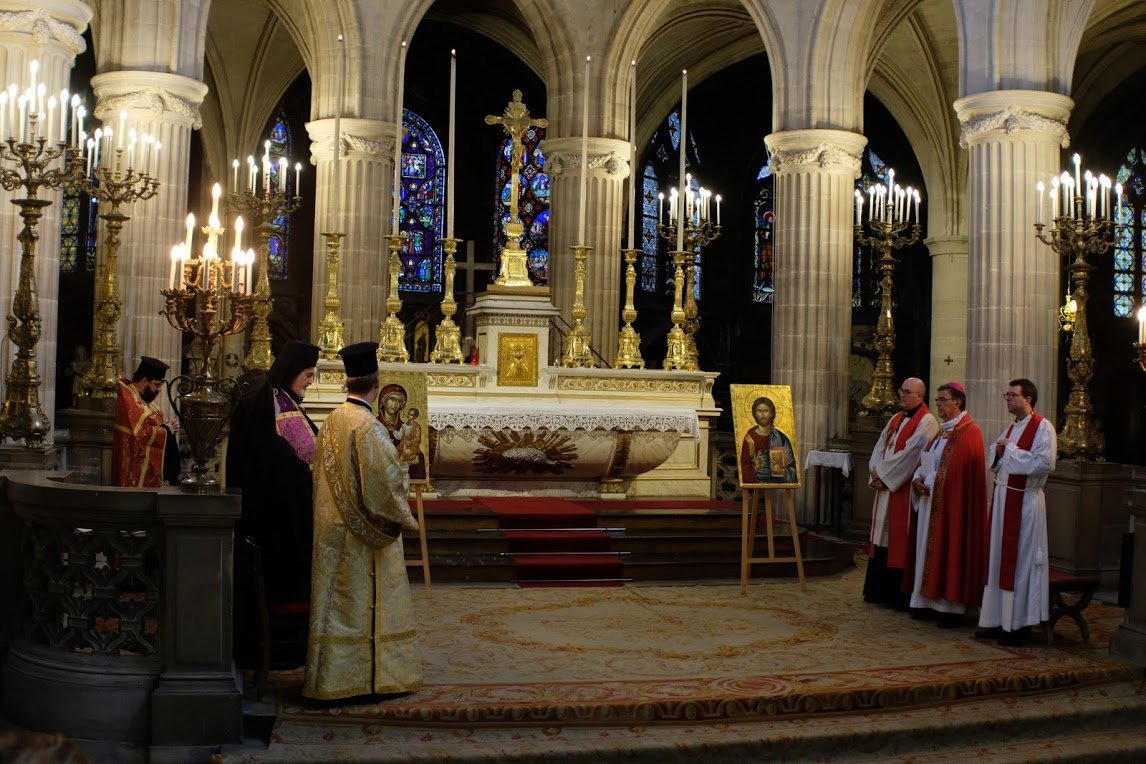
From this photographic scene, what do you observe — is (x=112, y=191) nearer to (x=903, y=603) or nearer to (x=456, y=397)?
(x=456, y=397)

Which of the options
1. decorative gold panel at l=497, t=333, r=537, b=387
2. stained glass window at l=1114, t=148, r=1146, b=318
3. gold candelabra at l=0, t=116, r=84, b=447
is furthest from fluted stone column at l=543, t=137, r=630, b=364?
stained glass window at l=1114, t=148, r=1146, b=318

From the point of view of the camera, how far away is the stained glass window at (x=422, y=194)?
2414 centimetres

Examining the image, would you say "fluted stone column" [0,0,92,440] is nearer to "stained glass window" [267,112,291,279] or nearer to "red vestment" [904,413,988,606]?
"red vestment" [904,413,988,606]

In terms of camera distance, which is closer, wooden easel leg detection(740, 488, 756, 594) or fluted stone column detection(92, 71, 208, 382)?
wooden easel leg detection(740, 488, 756, 594)

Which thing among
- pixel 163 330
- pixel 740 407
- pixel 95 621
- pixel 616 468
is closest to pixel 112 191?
pixel 163 330

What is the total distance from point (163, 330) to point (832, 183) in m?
7.51

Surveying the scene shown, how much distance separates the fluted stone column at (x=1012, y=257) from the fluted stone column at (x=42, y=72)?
7989 mm

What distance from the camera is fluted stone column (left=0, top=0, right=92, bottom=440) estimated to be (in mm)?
10516

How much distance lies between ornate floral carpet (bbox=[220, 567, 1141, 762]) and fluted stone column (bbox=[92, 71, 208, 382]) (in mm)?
6096

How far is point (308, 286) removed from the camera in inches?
953

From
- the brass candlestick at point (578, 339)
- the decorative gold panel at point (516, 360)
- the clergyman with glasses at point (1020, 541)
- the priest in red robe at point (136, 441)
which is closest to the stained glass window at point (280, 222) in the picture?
the brass candlestick at point (578, 339)

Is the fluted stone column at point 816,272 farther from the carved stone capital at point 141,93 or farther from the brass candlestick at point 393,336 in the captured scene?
the carved stone capital at point 141,93

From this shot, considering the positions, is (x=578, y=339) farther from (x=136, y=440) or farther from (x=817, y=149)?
(x=136, y=440)

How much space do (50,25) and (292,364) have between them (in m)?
5.81
